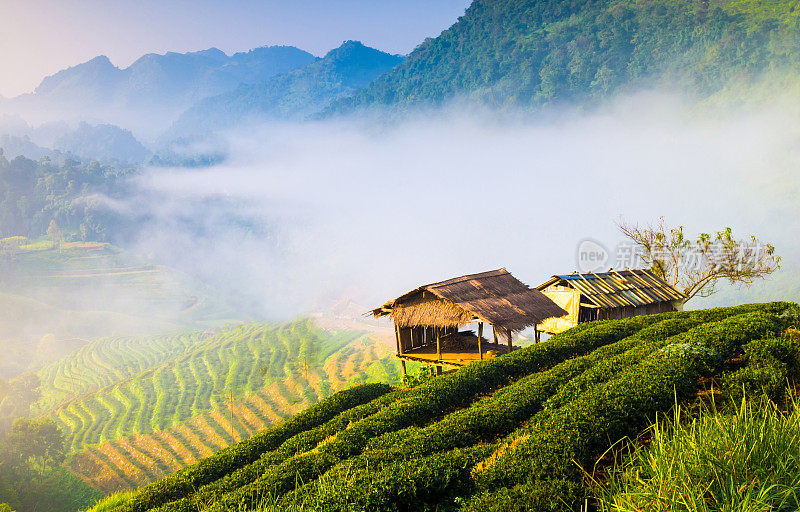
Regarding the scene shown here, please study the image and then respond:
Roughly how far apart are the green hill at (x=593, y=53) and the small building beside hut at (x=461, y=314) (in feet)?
372

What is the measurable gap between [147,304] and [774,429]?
100790mm

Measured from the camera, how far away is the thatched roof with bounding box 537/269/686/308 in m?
20.3

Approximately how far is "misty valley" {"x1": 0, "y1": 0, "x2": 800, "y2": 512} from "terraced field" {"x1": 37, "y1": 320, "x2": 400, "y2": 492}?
0.39m

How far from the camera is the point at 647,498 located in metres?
4.15

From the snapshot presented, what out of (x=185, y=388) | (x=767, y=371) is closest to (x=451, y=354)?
(x=767, y=371)

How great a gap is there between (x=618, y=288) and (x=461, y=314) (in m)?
9.18

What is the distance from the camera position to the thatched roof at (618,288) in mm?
20328

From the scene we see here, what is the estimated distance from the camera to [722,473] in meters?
4.09

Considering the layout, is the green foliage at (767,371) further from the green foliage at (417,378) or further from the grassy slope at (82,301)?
the grassy slope at (82,301)

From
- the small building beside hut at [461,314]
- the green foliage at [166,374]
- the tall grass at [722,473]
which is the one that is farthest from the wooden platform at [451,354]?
the green foliage at [166,374]

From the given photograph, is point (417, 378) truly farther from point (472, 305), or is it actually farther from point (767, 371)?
point (767, 371)

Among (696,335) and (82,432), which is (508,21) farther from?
(696,335)

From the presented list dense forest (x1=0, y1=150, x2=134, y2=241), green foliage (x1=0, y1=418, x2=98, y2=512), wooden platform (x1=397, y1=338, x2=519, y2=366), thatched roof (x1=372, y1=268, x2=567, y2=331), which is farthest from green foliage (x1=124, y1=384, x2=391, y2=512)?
dense forest (x1=0, y1=150, x2=134, y2=241)

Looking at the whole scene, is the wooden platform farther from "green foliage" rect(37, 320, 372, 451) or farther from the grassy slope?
the grassy slope
